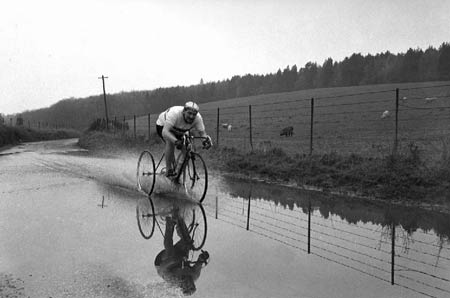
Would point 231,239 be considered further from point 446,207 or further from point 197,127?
point 446,207

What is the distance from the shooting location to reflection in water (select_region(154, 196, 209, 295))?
4.11 metres

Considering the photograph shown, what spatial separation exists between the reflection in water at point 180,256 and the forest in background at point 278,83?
91.8 meters

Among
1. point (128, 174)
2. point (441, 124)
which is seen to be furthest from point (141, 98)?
point (128, 174)

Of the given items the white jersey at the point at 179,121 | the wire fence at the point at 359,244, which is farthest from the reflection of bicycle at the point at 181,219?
the white jersey at the point at 179,121

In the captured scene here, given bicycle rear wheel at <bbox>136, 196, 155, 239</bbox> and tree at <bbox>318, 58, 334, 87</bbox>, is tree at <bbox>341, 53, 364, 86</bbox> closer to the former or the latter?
tree at <bbox>318, 58, 334, 87</bbox>

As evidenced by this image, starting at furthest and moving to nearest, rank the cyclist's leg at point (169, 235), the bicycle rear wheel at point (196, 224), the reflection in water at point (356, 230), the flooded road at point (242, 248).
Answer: the bicycle rear wheel at point (196, 224) < the cyclist's leg at point (169, 235) < the reflection in water at point (356, 230) < the flooded road at point (242, 248)

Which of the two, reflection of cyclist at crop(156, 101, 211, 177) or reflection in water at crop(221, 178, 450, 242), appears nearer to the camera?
reflection in water at crop(221, 178, 450, 242)

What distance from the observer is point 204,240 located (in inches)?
216

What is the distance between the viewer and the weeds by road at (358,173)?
327 inches

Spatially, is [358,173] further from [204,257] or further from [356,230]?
[204,257]

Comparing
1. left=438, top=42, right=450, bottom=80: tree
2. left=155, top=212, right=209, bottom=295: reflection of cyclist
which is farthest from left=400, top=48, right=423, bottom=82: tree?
left=155, top=212, right=209, bottom=295: reflection of cyclist

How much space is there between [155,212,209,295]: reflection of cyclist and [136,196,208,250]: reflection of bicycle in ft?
0.62

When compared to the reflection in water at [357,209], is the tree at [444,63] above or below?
above

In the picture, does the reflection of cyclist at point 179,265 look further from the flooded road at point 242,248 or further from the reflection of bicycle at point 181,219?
the reflection of bicycle at point 181,219
